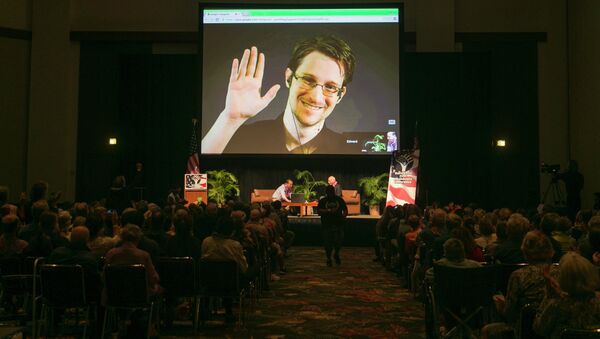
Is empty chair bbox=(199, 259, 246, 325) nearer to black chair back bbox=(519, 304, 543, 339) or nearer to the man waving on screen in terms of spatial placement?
black chair back bbox=(519, 304, 543, 339)

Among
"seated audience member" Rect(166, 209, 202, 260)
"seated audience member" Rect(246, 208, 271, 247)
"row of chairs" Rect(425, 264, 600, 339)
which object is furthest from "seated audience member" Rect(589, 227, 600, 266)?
"seated audience member" Rect(246, 208, 271, 247)

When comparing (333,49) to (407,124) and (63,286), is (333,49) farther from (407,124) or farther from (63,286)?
(63,286)

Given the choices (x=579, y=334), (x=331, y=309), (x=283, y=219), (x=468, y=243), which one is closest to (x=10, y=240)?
(x=331, y=309)

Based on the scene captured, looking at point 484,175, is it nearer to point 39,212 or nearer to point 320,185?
point 320,185

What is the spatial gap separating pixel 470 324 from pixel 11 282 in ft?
12.6

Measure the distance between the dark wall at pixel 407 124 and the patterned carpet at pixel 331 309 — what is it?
582 centimetres

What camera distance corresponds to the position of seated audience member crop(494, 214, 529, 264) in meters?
5.02

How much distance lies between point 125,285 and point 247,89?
10425 mm

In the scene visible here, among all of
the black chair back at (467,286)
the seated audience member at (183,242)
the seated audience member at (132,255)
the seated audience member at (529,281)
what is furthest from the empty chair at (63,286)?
the seated audience member at (529,281)

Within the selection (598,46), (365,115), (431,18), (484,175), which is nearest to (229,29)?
(365,115)

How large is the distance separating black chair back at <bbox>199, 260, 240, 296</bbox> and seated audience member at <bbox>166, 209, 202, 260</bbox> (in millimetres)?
396

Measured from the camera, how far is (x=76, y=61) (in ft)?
53.7

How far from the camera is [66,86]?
16047 millimetres

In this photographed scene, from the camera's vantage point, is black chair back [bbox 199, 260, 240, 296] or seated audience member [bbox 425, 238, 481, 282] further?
black chair back [bbox 199, 260, 240, 296]
